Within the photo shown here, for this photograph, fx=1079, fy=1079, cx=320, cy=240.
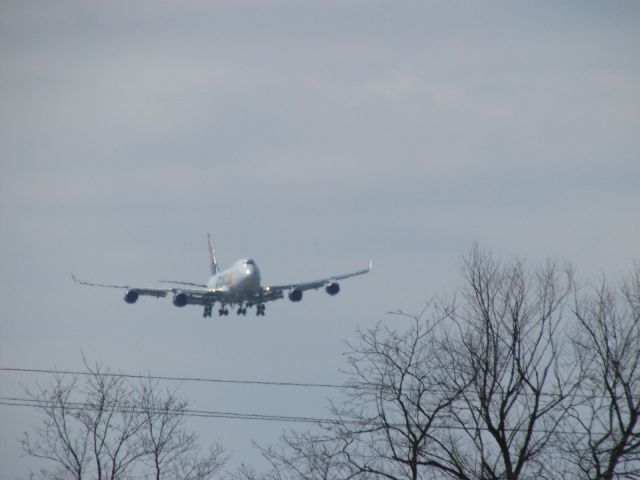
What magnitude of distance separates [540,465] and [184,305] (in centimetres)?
5019

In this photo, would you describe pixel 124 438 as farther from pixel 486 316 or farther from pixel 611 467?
pixel 611 467

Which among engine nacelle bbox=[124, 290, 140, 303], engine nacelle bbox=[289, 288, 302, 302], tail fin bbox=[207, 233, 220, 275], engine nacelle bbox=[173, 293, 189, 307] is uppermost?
tail fin bbox=[207, 233, 220, 275]

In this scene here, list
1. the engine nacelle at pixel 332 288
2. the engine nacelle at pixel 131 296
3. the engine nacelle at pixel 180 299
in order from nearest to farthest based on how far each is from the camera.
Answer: the engine nacelle at pixel 180 299 < the engine nacelle at pixel 332 288 < the engine nacelle at pixel 131 296

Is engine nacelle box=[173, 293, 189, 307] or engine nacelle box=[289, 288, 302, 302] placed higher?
engine nacelle box=[173, 293, 189, 307]

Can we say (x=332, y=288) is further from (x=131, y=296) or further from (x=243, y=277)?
(x=131, y=296)

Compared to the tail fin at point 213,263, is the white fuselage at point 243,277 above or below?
below

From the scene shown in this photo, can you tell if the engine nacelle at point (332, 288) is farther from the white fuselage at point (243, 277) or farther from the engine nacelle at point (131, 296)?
the engine nacelle at point (131, 296)

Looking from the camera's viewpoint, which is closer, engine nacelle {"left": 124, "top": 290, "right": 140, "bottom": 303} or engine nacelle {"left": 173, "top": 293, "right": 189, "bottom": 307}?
engine nacelle {"left": 173, "top": 293, "right": 189, "bottom": 307}

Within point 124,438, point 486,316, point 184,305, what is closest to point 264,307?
point 184,305

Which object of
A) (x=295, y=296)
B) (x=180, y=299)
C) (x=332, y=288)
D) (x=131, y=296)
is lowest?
(x=295, y=296)

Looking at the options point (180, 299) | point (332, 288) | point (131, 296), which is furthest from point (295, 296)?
point (131, 296)

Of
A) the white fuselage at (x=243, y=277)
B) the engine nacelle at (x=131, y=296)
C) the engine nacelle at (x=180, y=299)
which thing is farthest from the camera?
the engine nacelle at (x=131, y=296)

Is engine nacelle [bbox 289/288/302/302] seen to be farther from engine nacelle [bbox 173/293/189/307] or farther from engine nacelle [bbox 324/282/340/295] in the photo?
engine nacelle [bbox 173/293/189/307]

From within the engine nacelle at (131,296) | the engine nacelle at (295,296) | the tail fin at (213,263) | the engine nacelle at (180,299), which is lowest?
the engine nacelle at (295,296)
